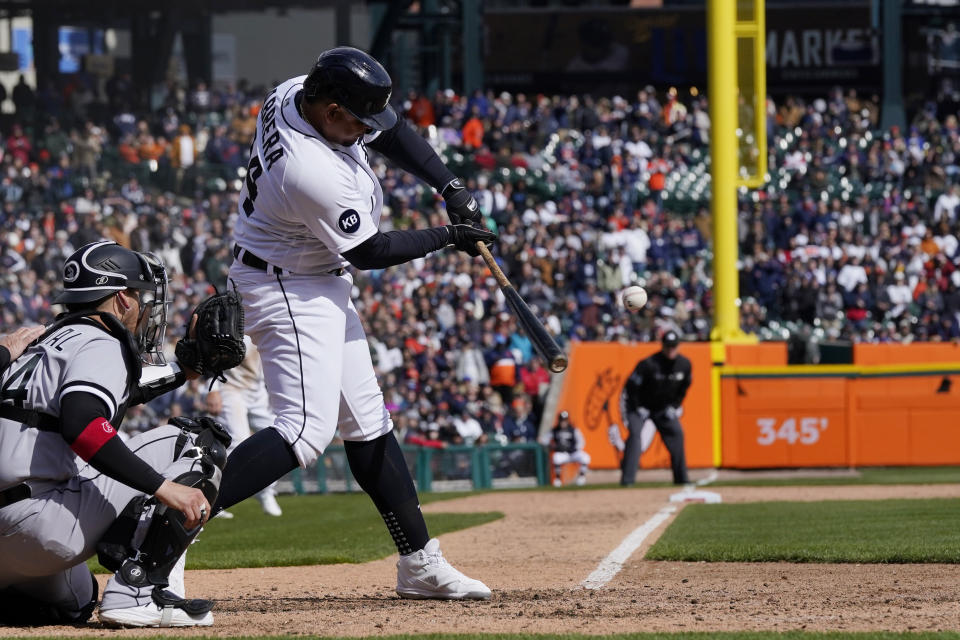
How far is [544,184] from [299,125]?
2055cm

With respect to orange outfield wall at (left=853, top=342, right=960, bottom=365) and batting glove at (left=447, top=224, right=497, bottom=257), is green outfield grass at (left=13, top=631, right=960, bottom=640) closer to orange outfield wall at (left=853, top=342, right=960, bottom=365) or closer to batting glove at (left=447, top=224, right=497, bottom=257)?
batting glove at (left=447, top=224, right=497, bottom=257)

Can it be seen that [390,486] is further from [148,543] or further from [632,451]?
[632,451]

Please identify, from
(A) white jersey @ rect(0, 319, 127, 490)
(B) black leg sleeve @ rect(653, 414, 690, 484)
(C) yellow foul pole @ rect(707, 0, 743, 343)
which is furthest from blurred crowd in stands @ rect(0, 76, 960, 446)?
(A) white jersey @ rect(0, 319, 127, 490)

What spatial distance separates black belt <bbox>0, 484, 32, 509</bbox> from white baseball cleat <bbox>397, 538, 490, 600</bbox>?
1588 millimetres

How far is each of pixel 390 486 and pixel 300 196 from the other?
4.05 ft

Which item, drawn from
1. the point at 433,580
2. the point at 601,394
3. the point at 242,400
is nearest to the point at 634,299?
the point at 433,580

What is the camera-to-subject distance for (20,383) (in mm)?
4508

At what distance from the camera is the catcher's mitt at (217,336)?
15.8ft

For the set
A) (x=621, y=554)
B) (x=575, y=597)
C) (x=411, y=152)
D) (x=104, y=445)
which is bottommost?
(x=621, y=554)

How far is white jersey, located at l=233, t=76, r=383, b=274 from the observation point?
16.5 ft

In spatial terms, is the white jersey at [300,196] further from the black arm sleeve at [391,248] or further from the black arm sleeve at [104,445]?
the black arm sleeve at [104,445]

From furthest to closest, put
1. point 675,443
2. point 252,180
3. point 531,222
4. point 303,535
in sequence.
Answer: point 531,222 → point 675,443 → point 303,535 → point 252,180

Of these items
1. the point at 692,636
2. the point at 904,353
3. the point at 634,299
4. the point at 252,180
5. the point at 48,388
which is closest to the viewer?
the point at 692,636

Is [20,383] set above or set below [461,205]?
below
